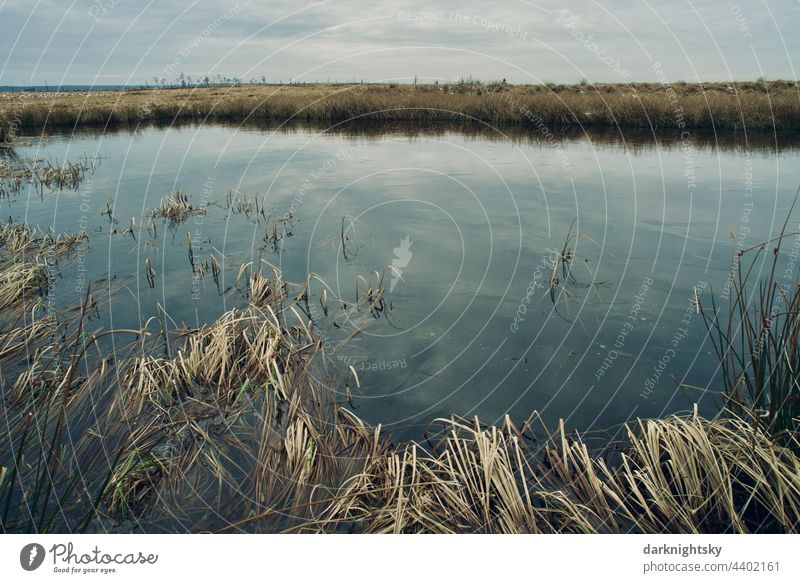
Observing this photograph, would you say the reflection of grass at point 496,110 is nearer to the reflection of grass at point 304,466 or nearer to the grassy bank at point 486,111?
the grassy bank at point 486,111

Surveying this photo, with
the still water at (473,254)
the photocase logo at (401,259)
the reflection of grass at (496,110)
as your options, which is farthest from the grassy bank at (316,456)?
the reflection of grass at (496,110)

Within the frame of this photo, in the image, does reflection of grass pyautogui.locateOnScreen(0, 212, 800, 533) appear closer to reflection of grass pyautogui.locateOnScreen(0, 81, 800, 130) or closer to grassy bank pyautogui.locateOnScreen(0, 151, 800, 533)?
grassy bank pyautogui.locateOnScreen(0, 151, 800, 533)

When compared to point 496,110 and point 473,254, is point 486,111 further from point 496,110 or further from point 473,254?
point 473,254

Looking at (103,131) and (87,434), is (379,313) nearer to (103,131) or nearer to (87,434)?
(87,434)

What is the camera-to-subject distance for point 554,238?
1165 centimetres

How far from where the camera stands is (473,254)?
36.0 feet

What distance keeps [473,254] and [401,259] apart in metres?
1.62
